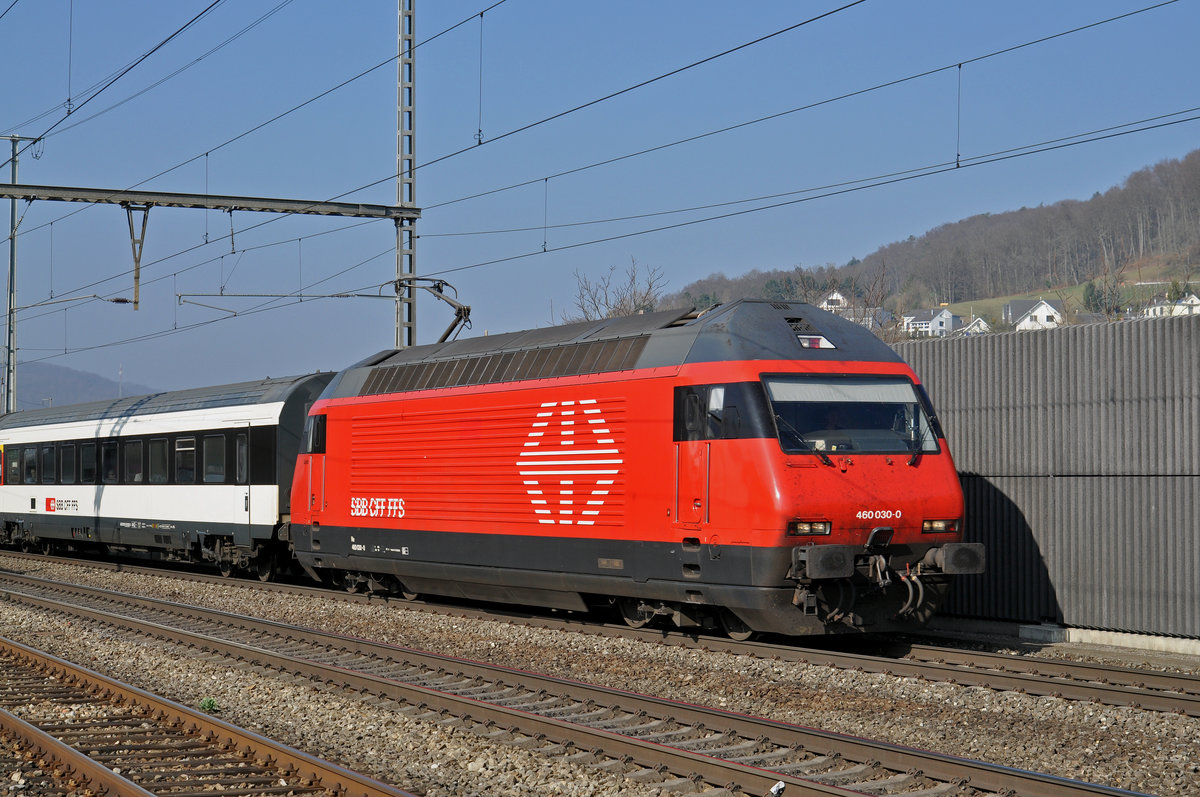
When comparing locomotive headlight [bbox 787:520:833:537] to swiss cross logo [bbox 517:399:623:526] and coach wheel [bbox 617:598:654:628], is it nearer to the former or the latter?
swiss cross logo [bbox 517:399:623:526]

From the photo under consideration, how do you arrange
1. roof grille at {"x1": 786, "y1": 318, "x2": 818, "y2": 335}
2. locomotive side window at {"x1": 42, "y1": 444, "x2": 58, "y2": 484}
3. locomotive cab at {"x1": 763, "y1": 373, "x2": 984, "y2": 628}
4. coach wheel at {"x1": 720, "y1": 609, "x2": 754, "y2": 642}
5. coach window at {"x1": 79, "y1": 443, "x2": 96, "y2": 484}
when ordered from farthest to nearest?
locomotive side window at {"x1": 42, "y1": 444, "x2": 58, "y2": 484}, coach window at {"x1": 79, "y1": 443, "x2": 96, "y2": 484}, roof grille at {"x1": 786, "y1": 318, "x2": 818, "y2": 335}, coach wheel at {"x1": 720, "y1": 609, "x2": 754, "y2": 642}, locomotive cab at {"x1": 763, "y1": 373, "x2": 984, "y2": 628}

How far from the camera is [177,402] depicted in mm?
23875

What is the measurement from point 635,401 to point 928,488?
3181mm

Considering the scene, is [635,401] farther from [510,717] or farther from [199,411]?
[199,411]

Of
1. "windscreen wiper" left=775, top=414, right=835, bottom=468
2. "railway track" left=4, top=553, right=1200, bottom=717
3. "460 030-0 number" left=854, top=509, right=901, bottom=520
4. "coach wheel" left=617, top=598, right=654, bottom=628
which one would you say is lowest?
"railway track" left=4, top=553, right=1200, bottom=717

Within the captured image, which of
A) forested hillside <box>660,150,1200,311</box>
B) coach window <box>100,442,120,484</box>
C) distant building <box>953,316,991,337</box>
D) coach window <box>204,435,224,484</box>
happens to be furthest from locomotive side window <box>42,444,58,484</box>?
forested hillside <box>660,150,1200,311</box>

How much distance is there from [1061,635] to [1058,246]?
345 feet

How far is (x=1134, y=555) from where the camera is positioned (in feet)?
43.4

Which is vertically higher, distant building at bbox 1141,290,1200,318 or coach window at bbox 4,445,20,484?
distant building at bbox 1141,290,1200,318

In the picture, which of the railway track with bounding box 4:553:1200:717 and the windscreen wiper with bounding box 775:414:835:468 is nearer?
the railway track with bounding box 4:553:1200:717

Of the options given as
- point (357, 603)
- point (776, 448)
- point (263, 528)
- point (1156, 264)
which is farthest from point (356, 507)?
point (1156, 264)

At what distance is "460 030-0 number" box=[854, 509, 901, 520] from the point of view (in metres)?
11.4

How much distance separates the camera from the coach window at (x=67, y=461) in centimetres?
2752

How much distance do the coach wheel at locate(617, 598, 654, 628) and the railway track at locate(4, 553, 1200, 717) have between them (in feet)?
0.32
